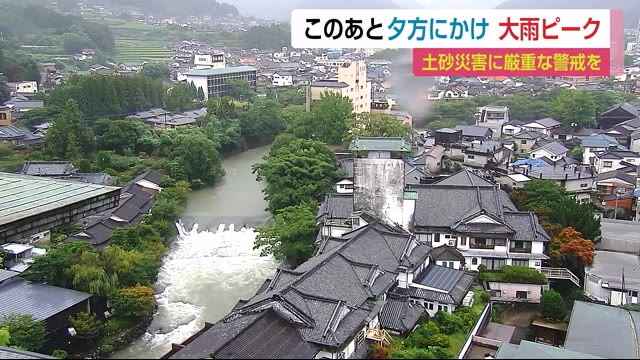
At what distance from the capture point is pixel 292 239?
12625 millimetres

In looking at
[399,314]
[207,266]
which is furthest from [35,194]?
[207,266]

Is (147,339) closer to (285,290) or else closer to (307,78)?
(285,290)

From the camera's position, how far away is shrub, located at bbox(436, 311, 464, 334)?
917 cm

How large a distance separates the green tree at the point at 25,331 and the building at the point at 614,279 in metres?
9.18

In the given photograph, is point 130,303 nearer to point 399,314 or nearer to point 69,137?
point 399,314

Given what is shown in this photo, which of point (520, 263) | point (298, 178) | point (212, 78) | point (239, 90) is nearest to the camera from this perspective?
point (520, 263)

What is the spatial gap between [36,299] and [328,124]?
13.3 metres

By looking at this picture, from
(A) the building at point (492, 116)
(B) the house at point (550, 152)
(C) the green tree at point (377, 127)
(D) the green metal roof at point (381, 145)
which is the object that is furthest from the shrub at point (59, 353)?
(A) the building at point (492, 116)

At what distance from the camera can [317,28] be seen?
6.09 m

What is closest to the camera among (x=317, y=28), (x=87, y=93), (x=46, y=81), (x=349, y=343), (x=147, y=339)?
(x=317, y=28)

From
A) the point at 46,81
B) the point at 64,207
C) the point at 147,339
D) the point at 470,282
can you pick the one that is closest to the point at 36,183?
the point at 64,207

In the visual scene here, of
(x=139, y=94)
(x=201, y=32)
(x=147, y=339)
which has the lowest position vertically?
(x=147, y=339)

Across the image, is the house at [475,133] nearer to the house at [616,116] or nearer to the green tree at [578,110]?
the green tree at [578,110]

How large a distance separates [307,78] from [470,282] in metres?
29.7
